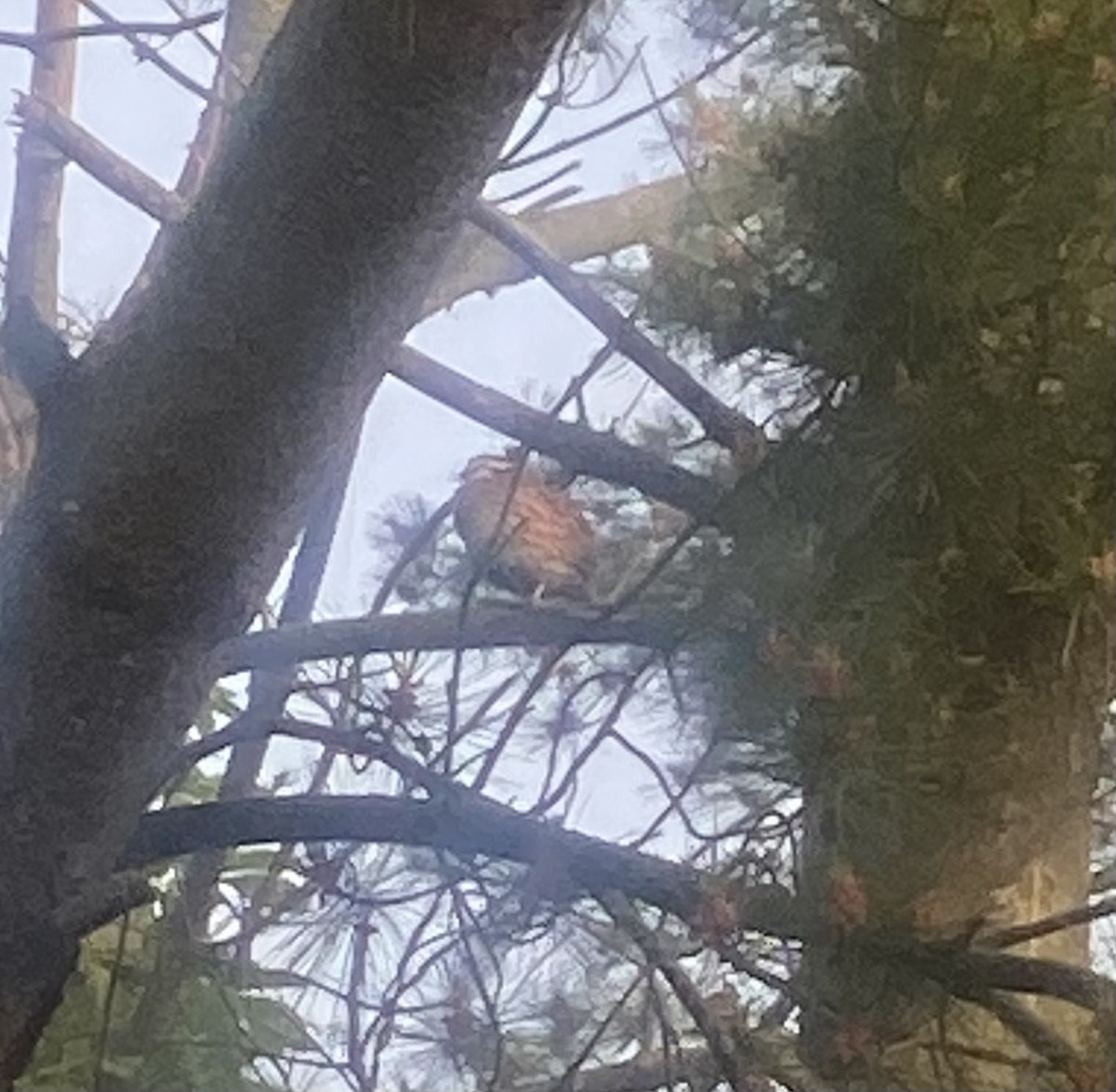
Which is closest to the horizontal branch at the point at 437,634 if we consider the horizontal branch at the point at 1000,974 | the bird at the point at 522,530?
the bird at the point at 522,530

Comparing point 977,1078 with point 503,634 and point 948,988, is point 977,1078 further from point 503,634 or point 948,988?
point 503,634

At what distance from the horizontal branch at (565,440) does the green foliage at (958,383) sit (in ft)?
0.13

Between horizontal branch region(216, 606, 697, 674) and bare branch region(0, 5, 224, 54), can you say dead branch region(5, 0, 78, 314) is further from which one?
horizontal branch region(216, 606, 697, 674)

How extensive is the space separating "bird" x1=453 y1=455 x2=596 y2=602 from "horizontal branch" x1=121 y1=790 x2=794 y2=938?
0.08 m

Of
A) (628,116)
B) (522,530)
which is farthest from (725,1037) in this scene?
(628,116)

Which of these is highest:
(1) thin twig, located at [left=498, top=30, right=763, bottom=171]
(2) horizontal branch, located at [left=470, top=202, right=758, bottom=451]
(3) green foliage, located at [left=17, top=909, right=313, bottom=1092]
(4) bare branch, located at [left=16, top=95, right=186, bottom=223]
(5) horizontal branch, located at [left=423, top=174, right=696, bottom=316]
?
(4) bare branch, located at [left=16, top=95, right=186, bottom=223]

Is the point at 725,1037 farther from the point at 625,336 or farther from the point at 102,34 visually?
the point at 102,34

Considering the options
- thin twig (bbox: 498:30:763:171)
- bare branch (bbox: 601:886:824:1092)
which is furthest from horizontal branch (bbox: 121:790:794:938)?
thin twig (bbox: 498:30:763:171)

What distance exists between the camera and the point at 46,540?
71 cm

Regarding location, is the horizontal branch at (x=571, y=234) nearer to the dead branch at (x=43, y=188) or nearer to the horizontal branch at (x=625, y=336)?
the horizontal branch at (x=625, y=336)

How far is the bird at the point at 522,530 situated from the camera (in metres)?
0.74

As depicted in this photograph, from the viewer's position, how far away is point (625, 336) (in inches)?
29.1

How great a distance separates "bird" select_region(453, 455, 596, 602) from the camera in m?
0.74

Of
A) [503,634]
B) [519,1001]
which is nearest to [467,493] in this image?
[503,634]
